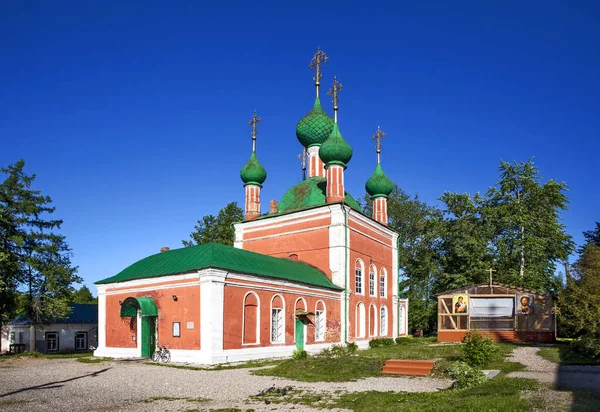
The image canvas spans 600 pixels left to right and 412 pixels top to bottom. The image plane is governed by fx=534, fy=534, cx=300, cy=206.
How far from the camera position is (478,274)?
36.2 m

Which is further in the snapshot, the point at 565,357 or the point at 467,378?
the point at 565,357

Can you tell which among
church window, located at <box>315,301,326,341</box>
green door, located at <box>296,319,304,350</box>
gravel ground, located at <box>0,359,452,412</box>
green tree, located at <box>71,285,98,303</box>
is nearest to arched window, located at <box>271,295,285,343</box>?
green door, located at <box>296,319,304,350</box>

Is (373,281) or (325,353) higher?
(373,281)

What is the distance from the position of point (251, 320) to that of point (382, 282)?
496 inches

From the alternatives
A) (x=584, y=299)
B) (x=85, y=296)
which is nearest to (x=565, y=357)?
(x=584, y=299)

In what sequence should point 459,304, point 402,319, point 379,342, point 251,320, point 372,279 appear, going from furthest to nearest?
point 402,319 → point 459,304 → point 372,279 → point 379,342 → point 251,320

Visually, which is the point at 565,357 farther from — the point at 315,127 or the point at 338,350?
the point at 315,127

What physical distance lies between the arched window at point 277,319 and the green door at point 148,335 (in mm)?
4627

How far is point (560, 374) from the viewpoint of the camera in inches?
552

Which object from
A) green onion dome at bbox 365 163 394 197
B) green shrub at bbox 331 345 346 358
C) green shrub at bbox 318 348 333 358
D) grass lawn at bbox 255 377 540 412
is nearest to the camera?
grass lawn at bbox 255 377 540 412

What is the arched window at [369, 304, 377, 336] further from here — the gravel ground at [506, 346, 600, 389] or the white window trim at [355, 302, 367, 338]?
the gravel ground at [506, 346, 600, 389]

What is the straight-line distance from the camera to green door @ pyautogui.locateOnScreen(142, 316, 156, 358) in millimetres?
20562

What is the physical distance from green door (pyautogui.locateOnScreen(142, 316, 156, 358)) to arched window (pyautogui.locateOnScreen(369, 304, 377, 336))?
41.6 ft

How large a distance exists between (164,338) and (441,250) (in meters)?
26.3
